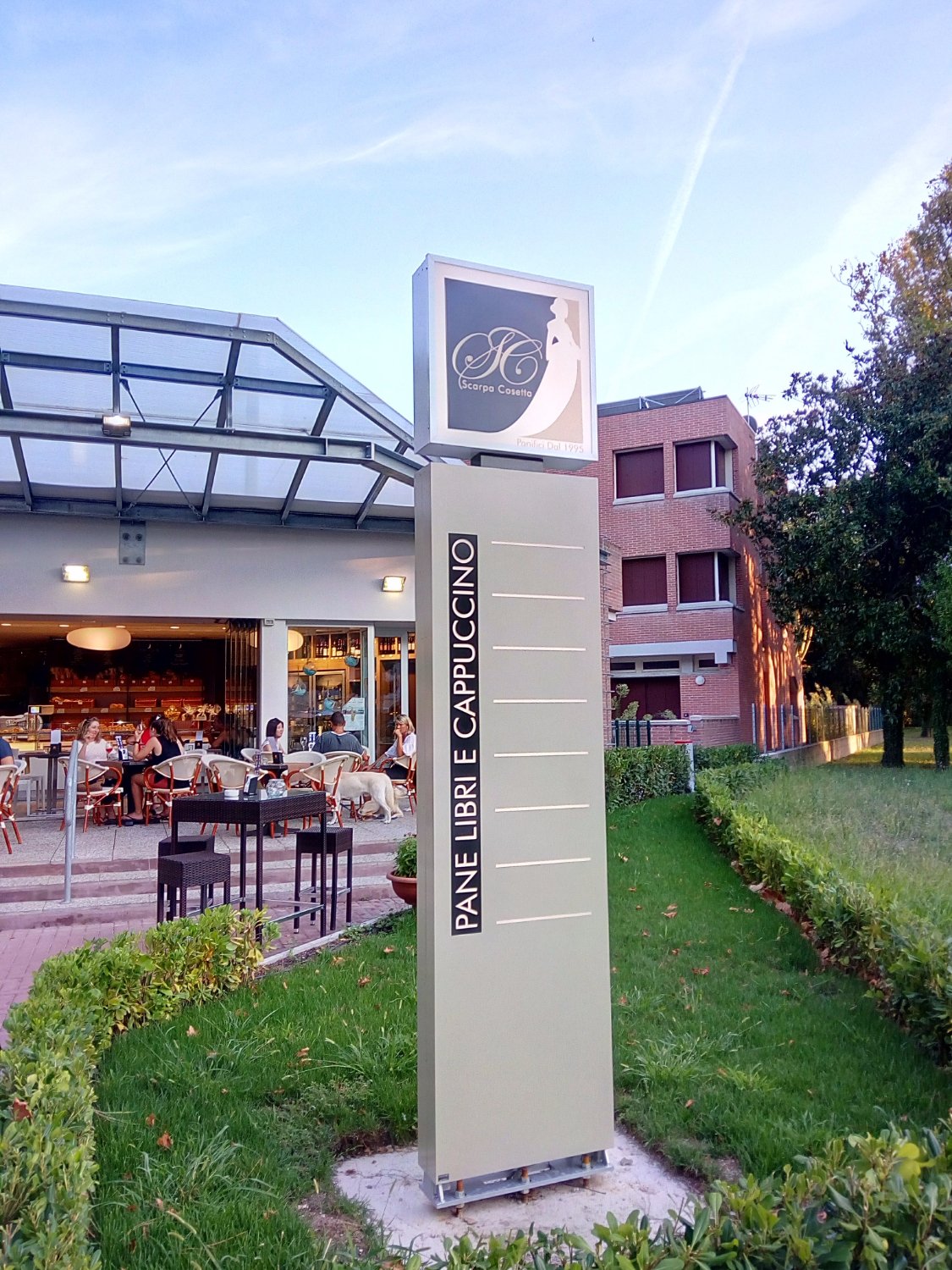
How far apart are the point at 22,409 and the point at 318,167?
3.82 meters

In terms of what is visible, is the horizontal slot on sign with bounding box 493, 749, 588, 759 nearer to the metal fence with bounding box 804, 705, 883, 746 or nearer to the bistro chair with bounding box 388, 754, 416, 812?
the bistro chair with bounding box 388, 754, 416, 812

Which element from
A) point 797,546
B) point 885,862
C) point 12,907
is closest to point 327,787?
point 12,907

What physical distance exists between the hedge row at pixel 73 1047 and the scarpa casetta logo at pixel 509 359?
246cm

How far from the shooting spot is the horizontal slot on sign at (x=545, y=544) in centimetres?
337

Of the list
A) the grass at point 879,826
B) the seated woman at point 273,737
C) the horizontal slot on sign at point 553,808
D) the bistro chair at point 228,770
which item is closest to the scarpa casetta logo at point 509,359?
the horizontal slot on sign at point 553,808

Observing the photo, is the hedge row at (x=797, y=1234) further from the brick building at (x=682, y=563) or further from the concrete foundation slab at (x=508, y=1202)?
the brick building at (x=682, y=563)

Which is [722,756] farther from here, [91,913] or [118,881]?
[91,913]

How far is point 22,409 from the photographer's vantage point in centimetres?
977

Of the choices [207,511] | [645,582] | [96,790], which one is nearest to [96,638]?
[207,511]

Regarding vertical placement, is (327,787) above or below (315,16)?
below

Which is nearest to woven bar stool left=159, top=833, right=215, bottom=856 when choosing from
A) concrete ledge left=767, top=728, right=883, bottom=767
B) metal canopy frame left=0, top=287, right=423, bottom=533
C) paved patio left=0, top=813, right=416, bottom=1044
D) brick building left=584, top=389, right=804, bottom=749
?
paved patio left=0, top=813, right=416, bottom=1044

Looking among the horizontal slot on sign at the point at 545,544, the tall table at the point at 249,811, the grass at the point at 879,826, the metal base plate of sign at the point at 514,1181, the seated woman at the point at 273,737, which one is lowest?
the metal base plate of sign at the point at 514,1181

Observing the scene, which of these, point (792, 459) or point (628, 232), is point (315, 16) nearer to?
point (628, 232)

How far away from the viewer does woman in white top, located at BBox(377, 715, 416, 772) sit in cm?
1269
